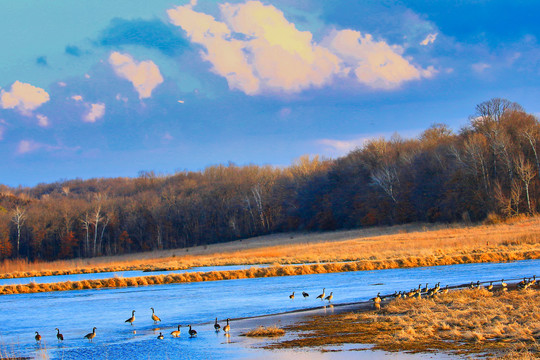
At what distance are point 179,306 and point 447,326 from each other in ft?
43.4

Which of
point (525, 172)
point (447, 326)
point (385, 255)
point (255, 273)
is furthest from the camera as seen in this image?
point (525, 172)

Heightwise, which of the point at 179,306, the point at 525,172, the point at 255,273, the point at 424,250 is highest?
the point at 525,172

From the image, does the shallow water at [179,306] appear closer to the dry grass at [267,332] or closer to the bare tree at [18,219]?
the dry grass at [267,332]

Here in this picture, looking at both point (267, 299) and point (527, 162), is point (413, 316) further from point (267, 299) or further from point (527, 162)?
point (527, 162)

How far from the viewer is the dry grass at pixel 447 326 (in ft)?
42.2

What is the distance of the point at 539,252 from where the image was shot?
123 ft

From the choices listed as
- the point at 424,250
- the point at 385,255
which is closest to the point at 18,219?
the point at 385,255

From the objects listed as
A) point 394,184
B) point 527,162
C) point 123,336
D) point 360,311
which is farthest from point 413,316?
point 394,184

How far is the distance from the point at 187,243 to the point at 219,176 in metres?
31.3

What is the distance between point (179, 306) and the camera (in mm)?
24656

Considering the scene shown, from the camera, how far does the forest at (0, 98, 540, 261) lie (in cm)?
6781

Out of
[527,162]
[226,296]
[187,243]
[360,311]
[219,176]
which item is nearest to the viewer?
[360,311]

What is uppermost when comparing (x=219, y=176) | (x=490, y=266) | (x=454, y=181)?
(x=219, y=176)

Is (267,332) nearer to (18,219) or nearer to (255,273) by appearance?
(255,273)
